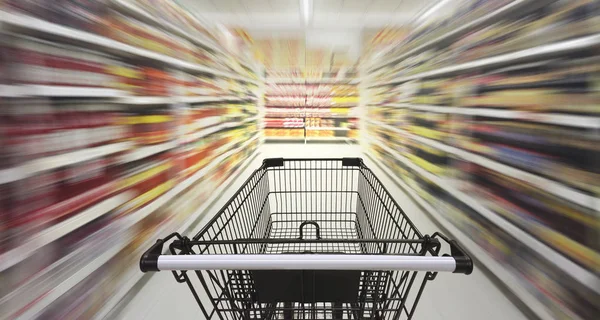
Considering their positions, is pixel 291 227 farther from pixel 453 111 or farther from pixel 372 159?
pixel 372 159

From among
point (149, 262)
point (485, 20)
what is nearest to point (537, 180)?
point (485, 20)

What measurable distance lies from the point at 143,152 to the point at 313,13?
1997mm

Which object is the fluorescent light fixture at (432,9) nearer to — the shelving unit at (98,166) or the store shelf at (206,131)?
the shelving unit at (98,166)

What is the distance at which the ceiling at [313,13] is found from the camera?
→ 2188mm

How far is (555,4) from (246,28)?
8.53 feet

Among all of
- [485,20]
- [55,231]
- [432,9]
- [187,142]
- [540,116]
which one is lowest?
[55,231]

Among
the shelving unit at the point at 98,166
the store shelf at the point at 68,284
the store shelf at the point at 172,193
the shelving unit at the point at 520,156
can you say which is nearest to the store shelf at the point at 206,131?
the shelving unit at the point at 98,166

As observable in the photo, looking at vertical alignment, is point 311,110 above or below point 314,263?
above

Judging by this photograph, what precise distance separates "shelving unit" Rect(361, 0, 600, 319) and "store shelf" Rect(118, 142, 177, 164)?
1610 millimetres

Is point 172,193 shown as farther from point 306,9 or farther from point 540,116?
point 306,9

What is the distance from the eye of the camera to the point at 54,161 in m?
0.78

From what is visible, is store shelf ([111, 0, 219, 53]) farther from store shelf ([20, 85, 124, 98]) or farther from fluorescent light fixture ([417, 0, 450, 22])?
fluorescent light fixture ([417, 0, 450, 22])

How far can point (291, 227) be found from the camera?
1746mm

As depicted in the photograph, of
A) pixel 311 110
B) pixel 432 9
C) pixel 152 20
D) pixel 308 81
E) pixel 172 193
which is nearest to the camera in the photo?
pixel 152 20
